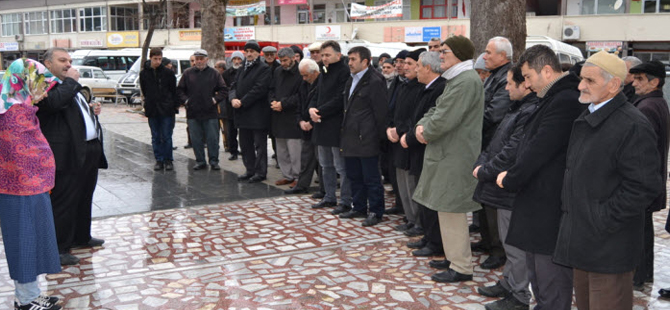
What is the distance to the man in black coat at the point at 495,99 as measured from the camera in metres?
5.11

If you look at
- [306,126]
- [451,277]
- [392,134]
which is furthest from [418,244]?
[306,126]

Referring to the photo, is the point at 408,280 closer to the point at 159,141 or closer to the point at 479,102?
the point at 479,102

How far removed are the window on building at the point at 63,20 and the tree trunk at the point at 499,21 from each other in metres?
51.8

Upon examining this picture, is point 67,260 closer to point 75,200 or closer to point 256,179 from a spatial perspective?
point 75,200

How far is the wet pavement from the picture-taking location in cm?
451

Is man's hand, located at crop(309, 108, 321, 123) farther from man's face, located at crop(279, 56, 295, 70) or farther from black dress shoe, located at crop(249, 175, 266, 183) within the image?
black dress shoe, located at crop(249, 175, 266, 183)

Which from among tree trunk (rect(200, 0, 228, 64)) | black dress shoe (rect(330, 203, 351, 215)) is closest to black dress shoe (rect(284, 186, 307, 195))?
black dress shoe (rect(330, 203, 351, 215))

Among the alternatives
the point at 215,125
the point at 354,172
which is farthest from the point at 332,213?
the point at 215,125

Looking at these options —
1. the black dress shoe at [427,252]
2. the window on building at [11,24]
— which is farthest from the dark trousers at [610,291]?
the window on building at [11,24]

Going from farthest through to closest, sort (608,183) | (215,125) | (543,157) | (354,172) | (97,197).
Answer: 1. (215,125)
2. (97,197)
3. (354,172)
4. (543,157)
5. (608,183)

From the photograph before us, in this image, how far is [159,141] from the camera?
985 cm

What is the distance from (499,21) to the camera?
25.2 feet

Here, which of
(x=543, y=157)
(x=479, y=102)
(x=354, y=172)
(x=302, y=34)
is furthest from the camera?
(x=302, y=34)

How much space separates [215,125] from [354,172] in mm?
3687
